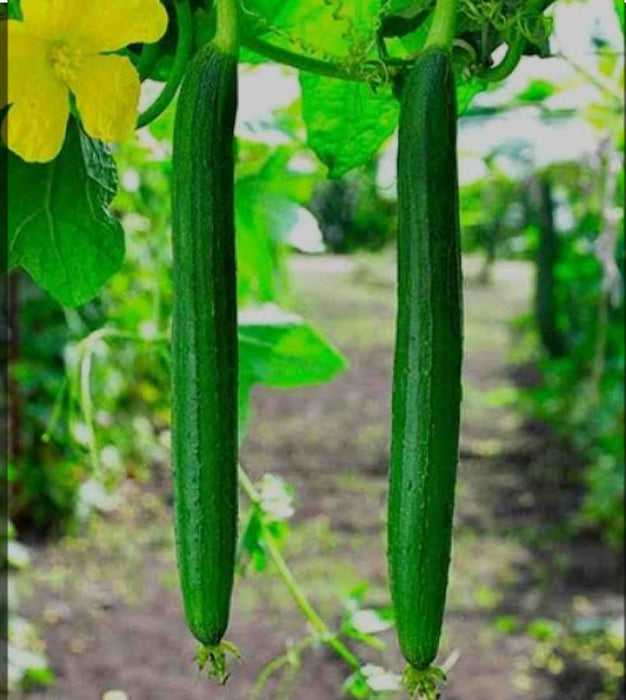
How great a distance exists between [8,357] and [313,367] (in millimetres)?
3024

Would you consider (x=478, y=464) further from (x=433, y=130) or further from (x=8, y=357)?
(x=433, y=130)

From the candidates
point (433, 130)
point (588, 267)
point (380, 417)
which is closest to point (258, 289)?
point (433, 130)

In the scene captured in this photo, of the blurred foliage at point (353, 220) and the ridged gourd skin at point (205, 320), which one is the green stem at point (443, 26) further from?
the blurred foliage at point (353, 220)

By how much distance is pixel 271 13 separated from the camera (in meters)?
0.77

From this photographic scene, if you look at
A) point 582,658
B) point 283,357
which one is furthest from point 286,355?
point 582,658

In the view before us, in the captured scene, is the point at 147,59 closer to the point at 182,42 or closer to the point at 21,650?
the point at 182,42

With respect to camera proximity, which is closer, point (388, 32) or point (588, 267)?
point (388, 32)

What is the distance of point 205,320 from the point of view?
1.95ft

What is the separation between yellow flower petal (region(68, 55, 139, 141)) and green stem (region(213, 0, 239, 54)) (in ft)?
0.16

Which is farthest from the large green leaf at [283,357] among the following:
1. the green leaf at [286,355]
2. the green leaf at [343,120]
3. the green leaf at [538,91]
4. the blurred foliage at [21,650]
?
the blurred foliage at [21,650]

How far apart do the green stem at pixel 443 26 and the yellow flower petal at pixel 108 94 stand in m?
0.13

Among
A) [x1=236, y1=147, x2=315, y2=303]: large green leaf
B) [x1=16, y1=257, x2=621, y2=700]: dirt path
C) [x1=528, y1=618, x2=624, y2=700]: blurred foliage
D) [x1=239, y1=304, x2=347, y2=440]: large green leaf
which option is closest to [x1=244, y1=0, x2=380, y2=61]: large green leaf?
[x1=239, y1=304, x2=347, y2=440]: large green leaf

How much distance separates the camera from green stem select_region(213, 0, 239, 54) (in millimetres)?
606

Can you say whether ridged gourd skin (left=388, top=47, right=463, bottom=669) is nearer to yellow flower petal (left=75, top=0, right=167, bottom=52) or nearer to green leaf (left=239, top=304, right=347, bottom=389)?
yellow flower petal (left=75, top=0, right=167, bottom=52)
